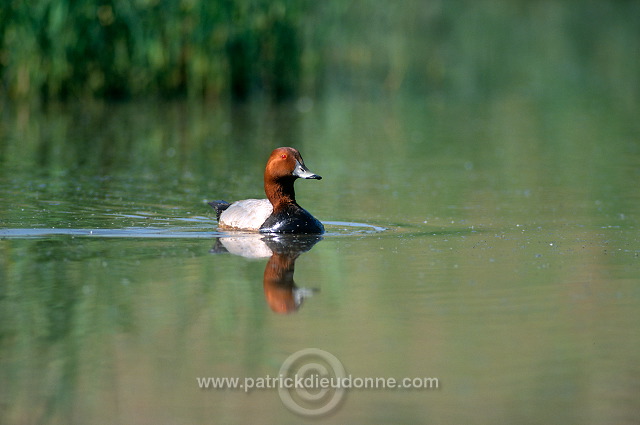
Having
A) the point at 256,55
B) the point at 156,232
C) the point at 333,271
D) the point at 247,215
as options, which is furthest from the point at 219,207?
the point at 256,55

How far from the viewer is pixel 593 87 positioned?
82.1 feet

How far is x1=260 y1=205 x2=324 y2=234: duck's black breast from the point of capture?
9.23 meters

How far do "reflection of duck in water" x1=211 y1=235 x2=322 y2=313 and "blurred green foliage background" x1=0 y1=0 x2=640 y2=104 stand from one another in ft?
34.0

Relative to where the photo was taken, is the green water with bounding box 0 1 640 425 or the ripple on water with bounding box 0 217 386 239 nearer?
the green water with bounding box 0 1 640 425

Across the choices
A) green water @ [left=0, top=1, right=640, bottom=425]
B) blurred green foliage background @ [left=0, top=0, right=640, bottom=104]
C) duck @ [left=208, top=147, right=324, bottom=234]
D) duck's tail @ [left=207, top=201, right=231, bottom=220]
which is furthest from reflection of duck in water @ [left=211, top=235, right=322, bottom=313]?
blurred green foliage background @ [left=0, top=0, right=640, bottom=104]

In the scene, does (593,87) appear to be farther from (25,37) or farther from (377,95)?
(25,37)

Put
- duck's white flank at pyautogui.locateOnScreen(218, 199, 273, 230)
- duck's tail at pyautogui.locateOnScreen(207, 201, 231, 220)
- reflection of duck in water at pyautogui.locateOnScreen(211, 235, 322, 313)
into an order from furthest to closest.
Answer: duck's tail at pyautogui.locateOnScreen(207, 201, 231, 220) < duck's white flank at pyautogui.locateOnScreen(218, 199, 273, 230) < reflection of duck in water at pyautogui.locateOnScreen(211, 235, 322, 313)

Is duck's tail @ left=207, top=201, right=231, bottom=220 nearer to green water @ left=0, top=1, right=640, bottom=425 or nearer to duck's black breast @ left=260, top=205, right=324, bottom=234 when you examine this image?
green water @ left=0, top=1, right=640, bottom=425

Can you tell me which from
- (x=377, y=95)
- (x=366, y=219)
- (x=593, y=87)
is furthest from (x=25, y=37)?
(x=593, y=87)

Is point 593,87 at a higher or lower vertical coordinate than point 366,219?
higher

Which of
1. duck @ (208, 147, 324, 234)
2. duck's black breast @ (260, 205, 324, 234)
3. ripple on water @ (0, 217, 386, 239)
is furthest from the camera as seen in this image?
duck @ (208, 147, 324, 234)

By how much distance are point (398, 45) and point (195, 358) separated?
24463mm

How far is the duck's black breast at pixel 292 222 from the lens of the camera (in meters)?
9.23

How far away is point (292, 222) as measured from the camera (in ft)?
30.4
